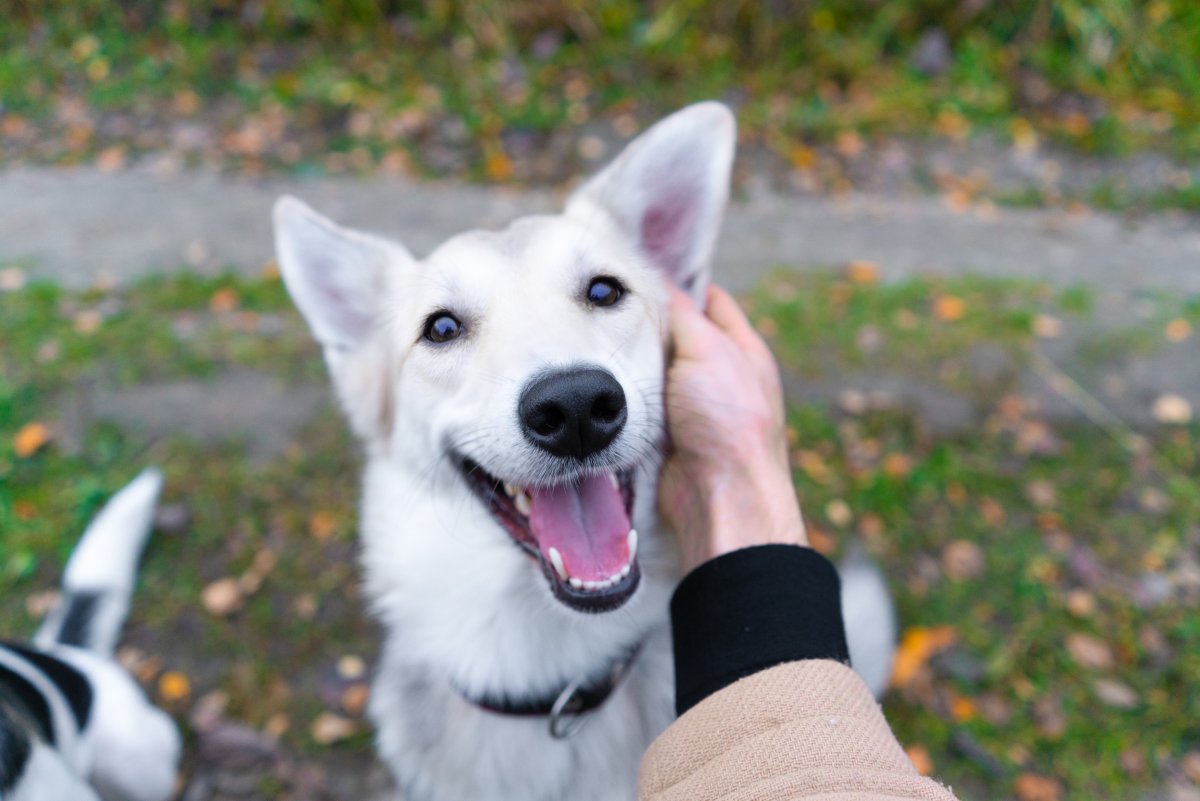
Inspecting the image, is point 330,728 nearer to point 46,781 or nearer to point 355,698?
point 355,698

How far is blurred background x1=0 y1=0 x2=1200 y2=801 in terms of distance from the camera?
3.00 m

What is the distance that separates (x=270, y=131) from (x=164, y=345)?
265 cm

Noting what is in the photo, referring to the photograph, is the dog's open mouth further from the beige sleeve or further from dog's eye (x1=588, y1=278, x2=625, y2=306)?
dog's eye (x1=588, y1=278, x2=625, y2=306)

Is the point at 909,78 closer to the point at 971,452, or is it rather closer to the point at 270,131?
the point at 971,452

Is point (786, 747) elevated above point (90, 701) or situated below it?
above

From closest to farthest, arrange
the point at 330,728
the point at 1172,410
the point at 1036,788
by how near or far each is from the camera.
Answer: the point at 1036,788
the point at 330,728
the point at 1172,410

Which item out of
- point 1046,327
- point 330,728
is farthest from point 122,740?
point 1046,327

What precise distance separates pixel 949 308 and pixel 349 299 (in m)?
3.85

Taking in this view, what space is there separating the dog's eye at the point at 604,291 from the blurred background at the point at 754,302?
199 cm

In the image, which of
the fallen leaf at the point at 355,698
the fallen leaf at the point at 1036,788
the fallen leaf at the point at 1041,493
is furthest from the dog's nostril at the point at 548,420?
the fallen leaf at the point at 1041,493

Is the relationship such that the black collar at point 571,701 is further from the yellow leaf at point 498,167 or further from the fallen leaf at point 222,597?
the yellow leaf at point 498,167

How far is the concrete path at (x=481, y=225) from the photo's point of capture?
4.96 m

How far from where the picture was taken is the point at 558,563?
5.97 feet

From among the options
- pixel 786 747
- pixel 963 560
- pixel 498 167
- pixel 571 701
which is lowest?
pixel 963 560
